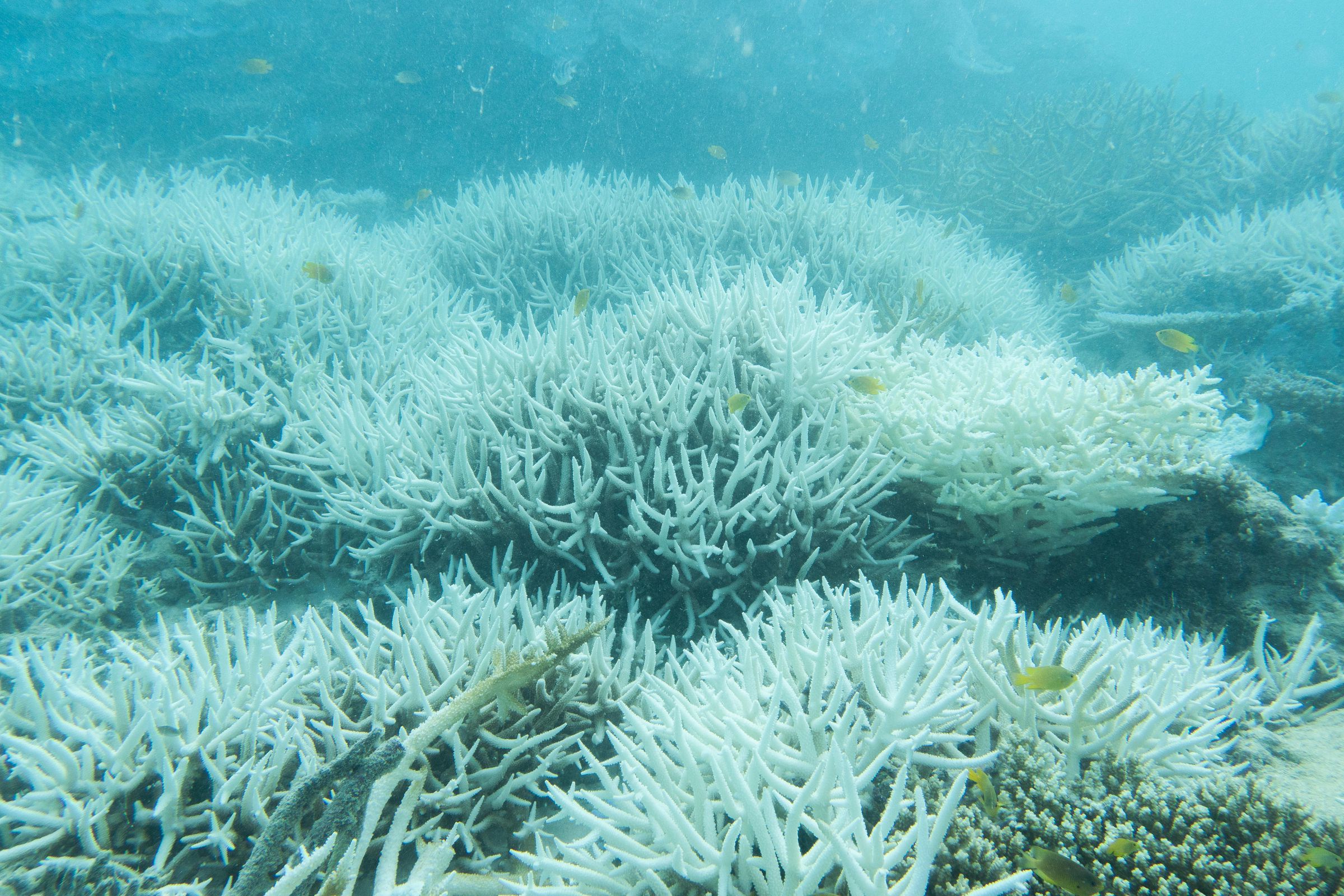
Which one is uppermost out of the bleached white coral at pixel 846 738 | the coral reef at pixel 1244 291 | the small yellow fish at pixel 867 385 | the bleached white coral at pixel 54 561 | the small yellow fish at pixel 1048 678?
the coral reef at pixel 1244 291

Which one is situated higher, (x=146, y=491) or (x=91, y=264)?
(x=91, y=264)

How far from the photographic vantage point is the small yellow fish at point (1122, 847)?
1328mm

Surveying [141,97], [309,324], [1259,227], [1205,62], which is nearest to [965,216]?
[1259,227]

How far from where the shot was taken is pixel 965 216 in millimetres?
10289

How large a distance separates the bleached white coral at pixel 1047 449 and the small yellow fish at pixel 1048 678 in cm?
119

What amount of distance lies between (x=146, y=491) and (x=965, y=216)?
1105 cm

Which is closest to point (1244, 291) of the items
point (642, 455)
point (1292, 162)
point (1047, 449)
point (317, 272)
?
point (1292, 162)

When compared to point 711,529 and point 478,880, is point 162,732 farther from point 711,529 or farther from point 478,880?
point 711,529

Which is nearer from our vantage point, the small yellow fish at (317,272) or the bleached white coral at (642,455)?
the bleached white coral at (642,455)

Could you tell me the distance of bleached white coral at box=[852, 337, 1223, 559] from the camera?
2596mm

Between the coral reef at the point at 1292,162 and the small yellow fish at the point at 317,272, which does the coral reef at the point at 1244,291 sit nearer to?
the coral reef at the point at 1292,162

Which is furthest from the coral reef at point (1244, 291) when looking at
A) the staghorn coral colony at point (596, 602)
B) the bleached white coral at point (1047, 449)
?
the bleached white coral at point (1047, 449)

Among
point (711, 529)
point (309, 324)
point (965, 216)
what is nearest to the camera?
point (711, 529)

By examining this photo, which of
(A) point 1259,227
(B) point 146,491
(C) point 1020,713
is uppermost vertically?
(A) point 1259,227
